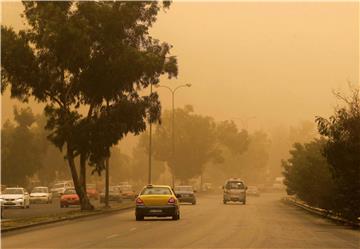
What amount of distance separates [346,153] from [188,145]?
11258 cm

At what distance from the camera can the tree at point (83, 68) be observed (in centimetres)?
4753

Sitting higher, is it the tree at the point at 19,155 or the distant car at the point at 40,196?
the tree at the point at 19,155

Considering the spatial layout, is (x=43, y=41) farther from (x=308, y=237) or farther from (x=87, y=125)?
(x=308, y=237)

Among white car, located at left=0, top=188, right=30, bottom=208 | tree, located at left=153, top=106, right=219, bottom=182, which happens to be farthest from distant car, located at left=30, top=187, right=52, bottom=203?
tree, located at left=153, top=106, right=219, bottom=182

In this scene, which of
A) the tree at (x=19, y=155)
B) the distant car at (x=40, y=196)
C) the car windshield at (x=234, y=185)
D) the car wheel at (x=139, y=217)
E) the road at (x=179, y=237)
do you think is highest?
the tree at (x=19, y=155)

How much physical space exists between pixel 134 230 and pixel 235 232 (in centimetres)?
383

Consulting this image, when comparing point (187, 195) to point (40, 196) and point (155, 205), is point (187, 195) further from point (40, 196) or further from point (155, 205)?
point (155, 205)

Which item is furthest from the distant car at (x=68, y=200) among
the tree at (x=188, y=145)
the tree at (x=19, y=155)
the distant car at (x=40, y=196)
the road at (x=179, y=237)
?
the tree at (x=188, y=145)

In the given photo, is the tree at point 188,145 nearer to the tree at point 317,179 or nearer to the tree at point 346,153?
the tree at point 317,179

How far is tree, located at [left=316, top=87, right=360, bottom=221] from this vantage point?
3497 centimetres

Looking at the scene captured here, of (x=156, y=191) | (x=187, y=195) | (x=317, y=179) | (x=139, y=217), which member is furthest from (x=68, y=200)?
(x=139, y=217)

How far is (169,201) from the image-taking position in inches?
1462

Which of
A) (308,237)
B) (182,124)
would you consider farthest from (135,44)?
(182,124)

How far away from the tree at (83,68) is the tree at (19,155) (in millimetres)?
56094
